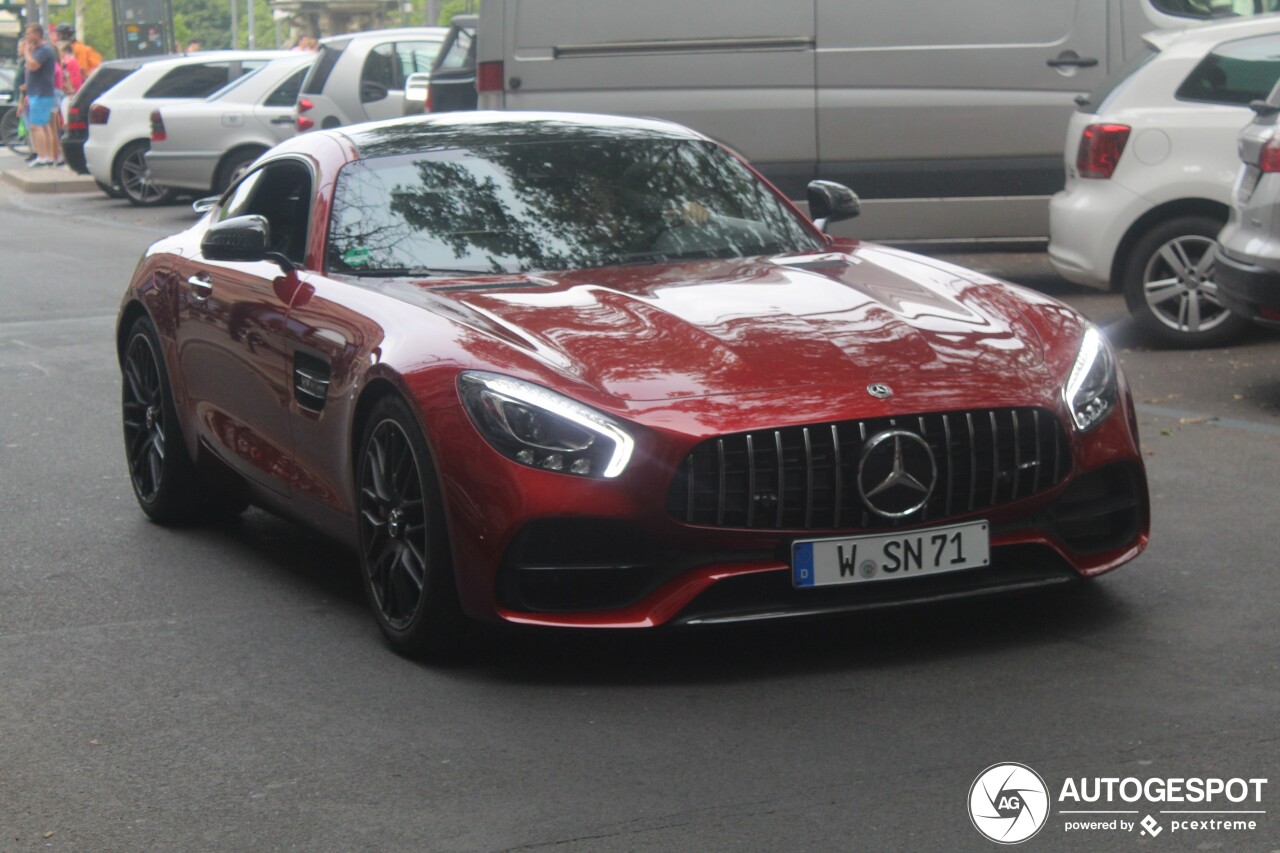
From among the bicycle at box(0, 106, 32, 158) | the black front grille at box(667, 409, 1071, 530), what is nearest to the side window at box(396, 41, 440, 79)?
the black front grille at box(667, 409, 1071, 530)

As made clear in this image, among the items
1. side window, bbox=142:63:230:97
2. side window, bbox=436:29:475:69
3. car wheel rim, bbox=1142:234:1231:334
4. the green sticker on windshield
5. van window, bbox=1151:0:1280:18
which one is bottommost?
car wheel rim, bbox=1142:234:1231:334

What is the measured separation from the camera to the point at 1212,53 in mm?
10617

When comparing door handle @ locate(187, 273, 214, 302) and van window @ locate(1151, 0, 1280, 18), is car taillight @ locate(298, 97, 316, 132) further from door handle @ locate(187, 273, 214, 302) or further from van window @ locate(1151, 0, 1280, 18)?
door handle @ locate(187, 273, 214, 302)

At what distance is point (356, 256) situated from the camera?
6062 mm

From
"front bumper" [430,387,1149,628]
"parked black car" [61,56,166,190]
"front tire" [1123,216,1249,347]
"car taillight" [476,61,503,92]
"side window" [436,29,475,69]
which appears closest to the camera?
"front bumper" [430,387,1149,628]

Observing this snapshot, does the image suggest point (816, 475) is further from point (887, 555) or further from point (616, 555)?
point (616, 555)

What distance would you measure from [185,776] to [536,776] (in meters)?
0.76

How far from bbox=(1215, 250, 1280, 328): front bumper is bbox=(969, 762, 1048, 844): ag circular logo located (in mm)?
4492

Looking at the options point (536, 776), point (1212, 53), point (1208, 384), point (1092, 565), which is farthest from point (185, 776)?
point (1212, 53)

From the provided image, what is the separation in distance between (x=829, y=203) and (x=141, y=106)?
59.1 feet

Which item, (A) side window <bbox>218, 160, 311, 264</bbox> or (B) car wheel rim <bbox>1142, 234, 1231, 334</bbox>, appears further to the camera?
(B) car wheel rim <bbox>1142, 234, 1231, 334</bbox>

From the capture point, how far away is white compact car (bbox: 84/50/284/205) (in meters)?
23.5

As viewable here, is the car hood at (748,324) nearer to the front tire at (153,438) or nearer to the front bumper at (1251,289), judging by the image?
the front tire at (153,438)

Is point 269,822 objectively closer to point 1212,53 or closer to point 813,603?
point 813,603
